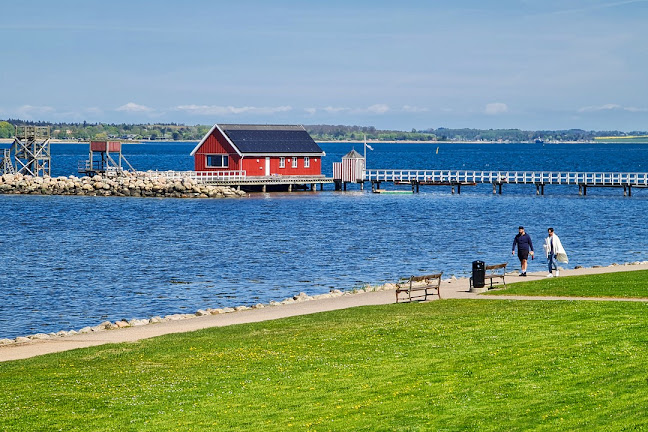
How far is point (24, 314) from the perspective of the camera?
105 ft

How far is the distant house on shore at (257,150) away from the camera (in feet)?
290

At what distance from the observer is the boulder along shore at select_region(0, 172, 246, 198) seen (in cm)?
8625

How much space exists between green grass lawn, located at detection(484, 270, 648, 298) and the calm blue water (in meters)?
8.97

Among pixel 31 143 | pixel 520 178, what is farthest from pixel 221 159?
pixel 520 178

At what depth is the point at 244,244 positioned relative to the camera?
53.4 m

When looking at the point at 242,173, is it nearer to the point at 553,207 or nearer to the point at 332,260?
the point at 553,207

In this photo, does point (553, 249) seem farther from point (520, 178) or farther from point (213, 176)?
point (520, 178)

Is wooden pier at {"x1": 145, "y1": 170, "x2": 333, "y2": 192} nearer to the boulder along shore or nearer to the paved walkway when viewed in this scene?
the boulder along shore

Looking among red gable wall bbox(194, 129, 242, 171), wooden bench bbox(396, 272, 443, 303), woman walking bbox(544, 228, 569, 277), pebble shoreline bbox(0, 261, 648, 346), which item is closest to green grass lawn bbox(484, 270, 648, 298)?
woman walking bbox(544, 228, 569, 277)

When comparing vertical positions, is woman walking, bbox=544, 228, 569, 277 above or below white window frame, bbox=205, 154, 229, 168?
below

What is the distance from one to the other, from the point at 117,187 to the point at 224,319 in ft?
210

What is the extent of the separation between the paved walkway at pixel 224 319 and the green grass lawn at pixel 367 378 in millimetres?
1365

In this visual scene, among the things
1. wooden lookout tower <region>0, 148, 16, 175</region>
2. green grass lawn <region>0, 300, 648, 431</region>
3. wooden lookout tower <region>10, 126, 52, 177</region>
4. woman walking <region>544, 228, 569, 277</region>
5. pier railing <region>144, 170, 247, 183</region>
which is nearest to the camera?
green grass lawn <region>0, 300, 648, 431</region>

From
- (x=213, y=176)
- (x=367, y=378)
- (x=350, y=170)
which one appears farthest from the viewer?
(x=350, y=170)
